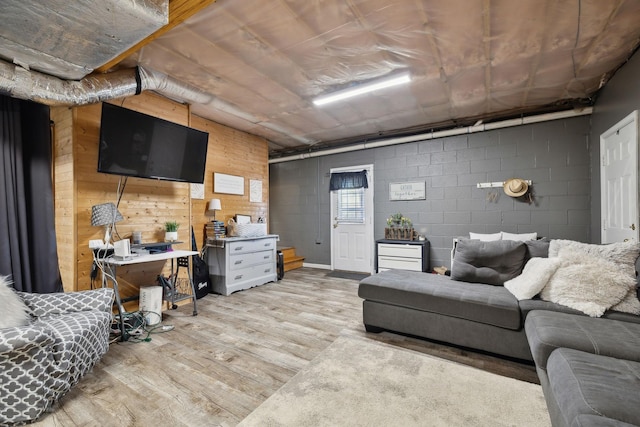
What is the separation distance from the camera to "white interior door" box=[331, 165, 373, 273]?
5656 millimetres

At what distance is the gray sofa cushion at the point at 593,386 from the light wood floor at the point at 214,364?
75 centimetres

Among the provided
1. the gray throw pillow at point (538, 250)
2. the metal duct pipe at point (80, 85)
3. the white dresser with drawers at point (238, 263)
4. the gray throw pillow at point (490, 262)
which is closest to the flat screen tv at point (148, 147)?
the metal duct pipe at point (80, 85)

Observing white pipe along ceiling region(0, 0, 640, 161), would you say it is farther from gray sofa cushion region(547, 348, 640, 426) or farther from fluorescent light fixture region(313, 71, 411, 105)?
gray sofa cushion region(547, 348, 640, 426)

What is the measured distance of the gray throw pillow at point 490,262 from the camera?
2.66m

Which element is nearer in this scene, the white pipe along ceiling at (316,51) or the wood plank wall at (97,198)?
the white pipe along ceiling at (316,51)

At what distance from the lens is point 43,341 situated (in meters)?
1.62

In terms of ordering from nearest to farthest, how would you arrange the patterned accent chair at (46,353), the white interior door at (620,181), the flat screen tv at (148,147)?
the patterned accent chair at (46,353) → the white interior door at (620,181) → the flat screen tv at (148,147)

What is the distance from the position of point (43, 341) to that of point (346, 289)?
346 centimetres

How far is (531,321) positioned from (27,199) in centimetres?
441

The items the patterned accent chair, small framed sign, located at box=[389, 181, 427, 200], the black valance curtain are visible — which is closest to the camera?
the patterned accent chair

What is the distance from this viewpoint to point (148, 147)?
3088 mm

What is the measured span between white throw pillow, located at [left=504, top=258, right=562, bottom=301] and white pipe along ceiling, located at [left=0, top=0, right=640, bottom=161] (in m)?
1.93

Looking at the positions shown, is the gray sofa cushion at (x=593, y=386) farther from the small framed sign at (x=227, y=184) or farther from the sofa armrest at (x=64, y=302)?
the small framed sign at (x=227, y=184)

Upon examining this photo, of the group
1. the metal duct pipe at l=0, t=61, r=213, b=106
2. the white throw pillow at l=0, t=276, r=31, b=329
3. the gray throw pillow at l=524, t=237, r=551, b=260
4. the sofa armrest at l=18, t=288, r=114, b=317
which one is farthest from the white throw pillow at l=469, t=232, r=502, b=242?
the white throw pillow at l=0, t=276, r=31, b=329
